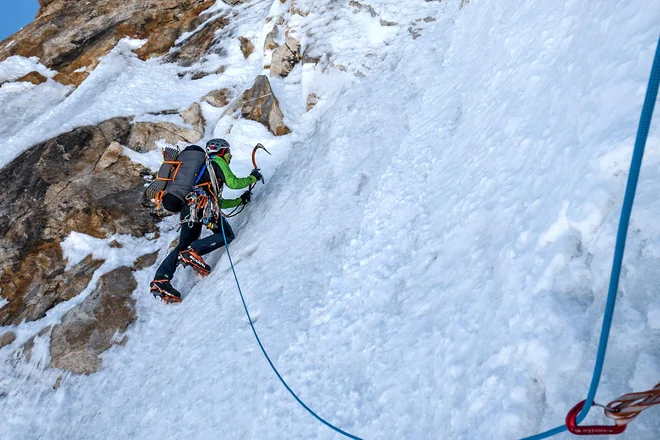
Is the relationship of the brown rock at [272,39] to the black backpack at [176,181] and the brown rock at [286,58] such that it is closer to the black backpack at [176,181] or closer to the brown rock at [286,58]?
the brown rock at [286,58]

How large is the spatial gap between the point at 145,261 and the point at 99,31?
595 inches

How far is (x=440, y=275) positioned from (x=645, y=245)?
1.87m

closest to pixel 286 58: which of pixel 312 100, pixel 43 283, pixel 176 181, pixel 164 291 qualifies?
pixel 312 100

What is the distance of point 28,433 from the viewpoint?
646 cm

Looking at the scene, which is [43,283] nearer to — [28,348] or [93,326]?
[28,348]

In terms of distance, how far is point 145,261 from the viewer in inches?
356

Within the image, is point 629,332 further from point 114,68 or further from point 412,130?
point 114,68

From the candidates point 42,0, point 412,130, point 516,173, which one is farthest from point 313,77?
point 42,0

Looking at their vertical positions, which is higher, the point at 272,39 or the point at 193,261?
the point at 272,39

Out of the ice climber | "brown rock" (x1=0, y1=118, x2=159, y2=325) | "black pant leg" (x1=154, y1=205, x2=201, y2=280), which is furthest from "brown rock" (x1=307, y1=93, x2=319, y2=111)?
"brown rock" (x1=0, y1=118, x2=159, y2=325)

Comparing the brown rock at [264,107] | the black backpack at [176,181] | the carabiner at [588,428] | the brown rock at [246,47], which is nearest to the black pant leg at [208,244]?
the black backpack at [176,181]

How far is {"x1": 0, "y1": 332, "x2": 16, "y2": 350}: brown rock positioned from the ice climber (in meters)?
3.18

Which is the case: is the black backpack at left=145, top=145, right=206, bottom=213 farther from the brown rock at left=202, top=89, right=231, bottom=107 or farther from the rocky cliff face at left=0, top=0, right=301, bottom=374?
the brown rock at left=202, top=89, right=231, bottom=107

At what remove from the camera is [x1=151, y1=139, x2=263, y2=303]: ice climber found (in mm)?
7513
